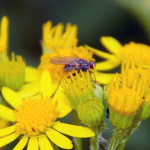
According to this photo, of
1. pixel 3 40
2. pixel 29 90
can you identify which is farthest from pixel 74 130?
pixel 3 40

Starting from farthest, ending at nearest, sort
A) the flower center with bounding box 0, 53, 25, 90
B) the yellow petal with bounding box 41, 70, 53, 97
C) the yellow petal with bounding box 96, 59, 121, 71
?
1. the yellow petal with bounding box 96, 59, 121, 71
2. the flower center with bounding box 0, 53, 25, 90
3. the yellow petal with bounding box 41, 70, 53, 97

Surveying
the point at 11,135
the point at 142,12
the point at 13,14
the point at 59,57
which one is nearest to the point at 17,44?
the point at 13,14

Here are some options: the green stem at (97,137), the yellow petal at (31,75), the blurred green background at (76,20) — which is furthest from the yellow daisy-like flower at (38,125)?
the blurred green background at (76,20)

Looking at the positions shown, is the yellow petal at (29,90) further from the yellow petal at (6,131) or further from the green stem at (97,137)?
the green stem at (97,137)

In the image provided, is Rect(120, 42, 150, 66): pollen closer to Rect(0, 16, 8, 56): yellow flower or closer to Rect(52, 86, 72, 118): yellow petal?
Rect(52, 86, 72, 118): yellow petal

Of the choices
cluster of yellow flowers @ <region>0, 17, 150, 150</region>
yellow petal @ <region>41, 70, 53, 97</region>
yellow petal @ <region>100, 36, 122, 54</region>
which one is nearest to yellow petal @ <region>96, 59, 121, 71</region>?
cluster of yellow flowers @ <region>0, 17, 150, 150</region>

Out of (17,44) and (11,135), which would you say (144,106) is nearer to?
(11,135)

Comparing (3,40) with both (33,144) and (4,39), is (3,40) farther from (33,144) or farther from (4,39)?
(33,144)
